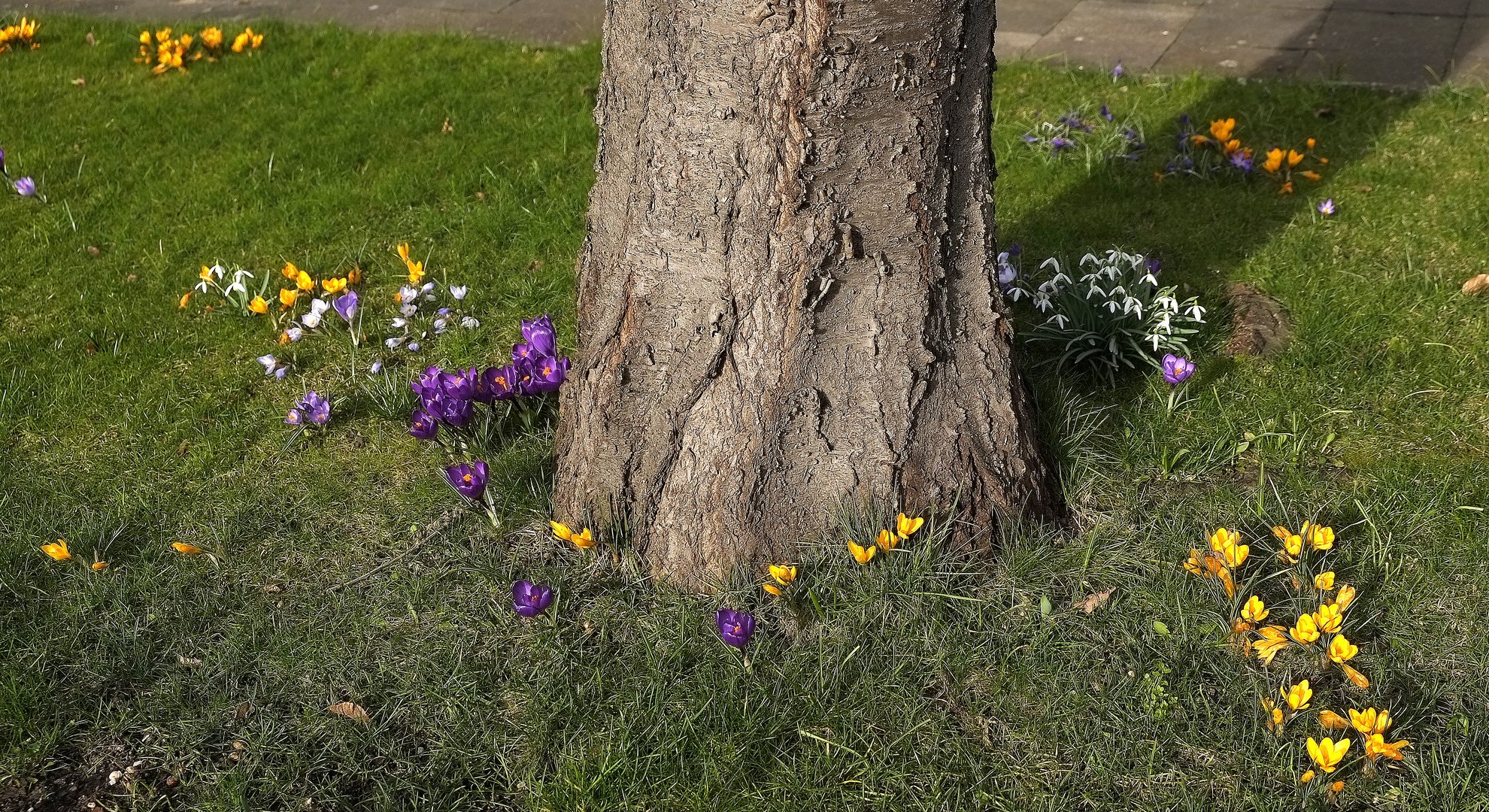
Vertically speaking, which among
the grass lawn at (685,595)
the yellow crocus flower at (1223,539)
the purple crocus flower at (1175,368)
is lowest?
the grass lawn at (685,595)

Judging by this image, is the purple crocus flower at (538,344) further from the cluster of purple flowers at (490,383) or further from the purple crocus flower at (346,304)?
A: the purple crocus flower at (346,304)

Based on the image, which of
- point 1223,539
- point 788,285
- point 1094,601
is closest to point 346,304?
point 788,285

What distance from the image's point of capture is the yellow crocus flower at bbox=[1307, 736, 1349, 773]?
A: 2197 millimetres

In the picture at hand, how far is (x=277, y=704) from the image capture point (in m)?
2.60

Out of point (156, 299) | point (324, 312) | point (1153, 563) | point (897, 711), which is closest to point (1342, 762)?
point (1153, 563)

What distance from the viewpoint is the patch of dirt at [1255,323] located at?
3625 millimetres

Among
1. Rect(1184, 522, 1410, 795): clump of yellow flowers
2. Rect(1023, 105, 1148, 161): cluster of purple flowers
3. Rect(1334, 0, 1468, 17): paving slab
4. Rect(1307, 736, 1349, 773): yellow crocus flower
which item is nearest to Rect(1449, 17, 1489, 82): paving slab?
Rect(1334, 0, 1468, 17): paving slab

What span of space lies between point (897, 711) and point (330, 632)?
1246 mm

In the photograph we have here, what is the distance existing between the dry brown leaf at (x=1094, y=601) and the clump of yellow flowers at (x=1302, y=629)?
175mm

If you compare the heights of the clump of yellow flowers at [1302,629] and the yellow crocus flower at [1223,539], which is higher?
the yellow crocus flower at [1223,539]

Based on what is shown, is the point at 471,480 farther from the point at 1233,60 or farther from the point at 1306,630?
the point at 1233,60

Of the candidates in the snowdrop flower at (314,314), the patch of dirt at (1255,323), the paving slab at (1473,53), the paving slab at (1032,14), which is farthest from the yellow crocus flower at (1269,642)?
the paving slab at (1032,14)

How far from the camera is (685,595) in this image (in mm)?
2812

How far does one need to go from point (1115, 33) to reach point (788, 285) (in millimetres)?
4161
